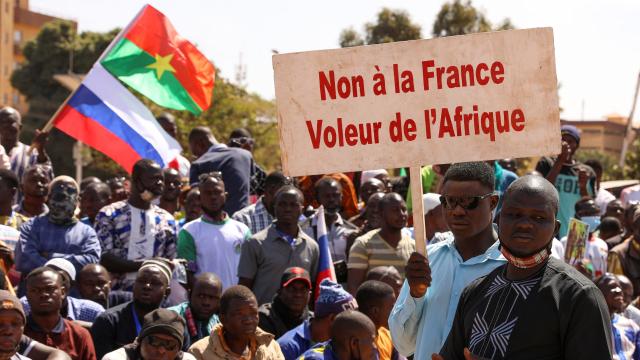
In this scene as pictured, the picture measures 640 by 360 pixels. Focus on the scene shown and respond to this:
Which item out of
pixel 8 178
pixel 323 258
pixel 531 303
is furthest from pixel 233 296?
pixel 531 303

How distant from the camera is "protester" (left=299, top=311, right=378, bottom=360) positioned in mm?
7413

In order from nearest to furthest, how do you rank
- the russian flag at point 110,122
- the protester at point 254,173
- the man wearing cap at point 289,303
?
the man wearing cap at point 289,303, the russian flag at point 110,122, the protester at point 254,173

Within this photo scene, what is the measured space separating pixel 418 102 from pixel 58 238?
4.80 m

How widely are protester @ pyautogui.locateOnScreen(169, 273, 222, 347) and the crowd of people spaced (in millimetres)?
11

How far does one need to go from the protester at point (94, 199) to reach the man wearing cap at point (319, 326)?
3147mm

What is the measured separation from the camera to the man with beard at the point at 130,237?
9180 mm

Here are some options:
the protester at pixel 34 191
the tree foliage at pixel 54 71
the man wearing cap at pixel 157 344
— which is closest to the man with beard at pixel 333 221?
the protester at pixel 34 191

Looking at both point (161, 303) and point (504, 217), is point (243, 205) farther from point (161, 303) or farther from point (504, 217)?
point (504, 217)

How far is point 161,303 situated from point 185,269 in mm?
890

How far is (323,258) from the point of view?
31.3 feet

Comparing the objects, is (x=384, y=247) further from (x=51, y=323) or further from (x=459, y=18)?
(x=459, y=18)

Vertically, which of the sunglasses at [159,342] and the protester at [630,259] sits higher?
the sunglasses at [159,342]

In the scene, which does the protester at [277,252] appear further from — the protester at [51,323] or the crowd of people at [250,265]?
the protester at [51,323]

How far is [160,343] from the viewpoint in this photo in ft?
23.2
